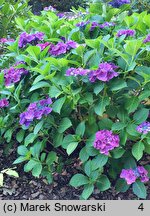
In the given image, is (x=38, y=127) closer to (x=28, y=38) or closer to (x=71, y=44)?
(x=71, y=44)

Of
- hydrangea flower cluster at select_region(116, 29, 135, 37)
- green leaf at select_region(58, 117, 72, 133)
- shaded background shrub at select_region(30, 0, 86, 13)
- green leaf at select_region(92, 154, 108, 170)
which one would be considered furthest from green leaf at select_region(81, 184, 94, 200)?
shaded background shrub at select_region(30, 0, 86, 13)

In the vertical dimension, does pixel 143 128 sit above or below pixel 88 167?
above

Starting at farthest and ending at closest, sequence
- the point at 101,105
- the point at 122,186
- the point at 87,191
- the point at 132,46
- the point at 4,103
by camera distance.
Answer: the point at 4,103
the point at 122,186
the point at 87,191
the point at 101,105
the point at 132,46

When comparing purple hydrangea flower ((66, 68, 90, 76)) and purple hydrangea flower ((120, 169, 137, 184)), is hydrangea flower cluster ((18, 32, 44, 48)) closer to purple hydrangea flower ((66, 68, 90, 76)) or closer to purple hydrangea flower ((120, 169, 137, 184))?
purple hydrangea flower ((66, 68, 90, 76))

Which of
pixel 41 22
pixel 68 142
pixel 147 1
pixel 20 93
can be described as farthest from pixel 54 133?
pixel 147 1

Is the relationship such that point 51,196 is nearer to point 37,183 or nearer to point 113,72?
point 37,183

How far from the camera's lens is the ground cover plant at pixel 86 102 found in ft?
7.21

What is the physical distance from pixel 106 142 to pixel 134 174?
28 centimetres

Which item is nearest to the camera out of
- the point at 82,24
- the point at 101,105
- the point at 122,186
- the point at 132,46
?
the point at 132,46

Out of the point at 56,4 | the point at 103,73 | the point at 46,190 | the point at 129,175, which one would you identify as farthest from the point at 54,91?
the point at 56,4

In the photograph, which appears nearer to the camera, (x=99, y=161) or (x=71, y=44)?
(x=99, y=161)

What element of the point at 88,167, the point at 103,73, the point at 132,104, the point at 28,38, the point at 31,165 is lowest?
the point at 88,167

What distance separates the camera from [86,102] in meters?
2.28

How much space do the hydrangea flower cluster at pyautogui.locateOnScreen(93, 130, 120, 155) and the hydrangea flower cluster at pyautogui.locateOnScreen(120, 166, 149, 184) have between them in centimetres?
21
